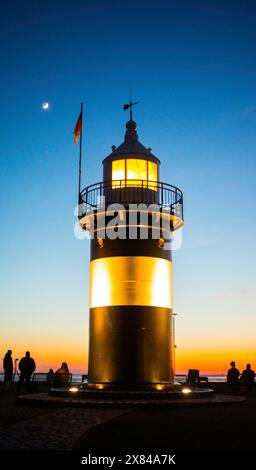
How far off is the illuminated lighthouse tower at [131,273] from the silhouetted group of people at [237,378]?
431 centimetres

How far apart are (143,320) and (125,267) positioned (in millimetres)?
2035

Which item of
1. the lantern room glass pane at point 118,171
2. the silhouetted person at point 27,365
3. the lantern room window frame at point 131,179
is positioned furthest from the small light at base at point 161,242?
the silhouetted person at point 27,365

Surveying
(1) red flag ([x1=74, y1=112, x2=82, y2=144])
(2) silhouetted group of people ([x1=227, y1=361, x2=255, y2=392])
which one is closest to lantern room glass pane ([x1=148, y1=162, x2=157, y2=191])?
(1) red flag ([x1=74, y1=112, x2=82, y2=144])

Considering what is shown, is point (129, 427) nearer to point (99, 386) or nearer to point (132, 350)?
point (132, 350)

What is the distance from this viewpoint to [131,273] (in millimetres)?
19672

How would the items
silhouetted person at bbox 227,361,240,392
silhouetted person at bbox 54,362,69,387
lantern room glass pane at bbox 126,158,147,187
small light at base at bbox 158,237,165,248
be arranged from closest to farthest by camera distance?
small light at base at bbox 158,237,165,248 → lantern room glass pane at bbox 126,158,147,187 → silhouetted person at bbox 54,362,69,387 → silhouetted person at bbox 227,361,240,392

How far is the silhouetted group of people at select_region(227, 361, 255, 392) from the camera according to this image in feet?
76.0

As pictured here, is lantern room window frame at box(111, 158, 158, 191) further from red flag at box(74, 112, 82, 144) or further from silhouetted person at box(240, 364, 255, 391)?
silhouetted person at box(240, 364, 255, 391)

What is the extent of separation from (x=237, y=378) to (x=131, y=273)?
24.8ft

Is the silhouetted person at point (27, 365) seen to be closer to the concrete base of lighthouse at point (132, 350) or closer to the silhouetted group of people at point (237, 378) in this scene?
the concrete base of lighthouse at point (132, 350)

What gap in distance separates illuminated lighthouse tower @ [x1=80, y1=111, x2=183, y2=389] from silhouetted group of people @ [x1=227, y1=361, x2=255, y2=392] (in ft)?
14.2

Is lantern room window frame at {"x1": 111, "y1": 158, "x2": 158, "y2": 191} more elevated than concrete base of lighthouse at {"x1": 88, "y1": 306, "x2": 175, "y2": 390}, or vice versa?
lantern room window frame at {"x1": 111, "y1": 158, "x2": 158, "y2": 191}

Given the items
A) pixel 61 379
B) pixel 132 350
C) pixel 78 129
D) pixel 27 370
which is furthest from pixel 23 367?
pixel 78 129
